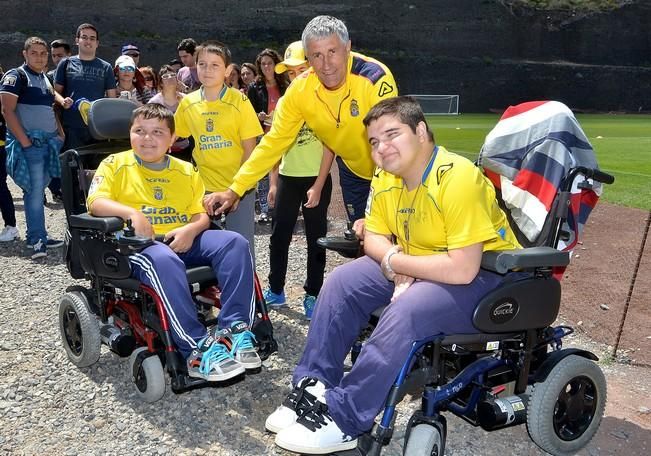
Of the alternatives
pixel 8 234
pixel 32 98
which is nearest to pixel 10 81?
pixel 32 98

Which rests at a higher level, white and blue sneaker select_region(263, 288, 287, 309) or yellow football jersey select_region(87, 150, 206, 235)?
yellow football jersey select_region(87, 150, 206, 235)

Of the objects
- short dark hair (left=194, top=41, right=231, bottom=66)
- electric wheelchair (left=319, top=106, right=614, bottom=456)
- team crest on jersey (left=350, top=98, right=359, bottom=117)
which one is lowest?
electric wheelchair (left=319, top=106, right=614, bottom=456)

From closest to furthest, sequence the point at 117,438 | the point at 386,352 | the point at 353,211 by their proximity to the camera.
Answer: the point at 386,352
the point at 117,438
the point at 353,211

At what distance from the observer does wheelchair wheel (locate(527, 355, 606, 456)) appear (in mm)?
2990

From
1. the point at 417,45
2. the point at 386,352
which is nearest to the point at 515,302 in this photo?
the point at 386,352

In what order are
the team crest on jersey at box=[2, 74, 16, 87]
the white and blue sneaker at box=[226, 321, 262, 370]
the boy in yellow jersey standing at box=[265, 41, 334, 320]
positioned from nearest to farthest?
the white and blue sneaker at box=[226, 321, 262, 370] → the boy in yellow jersey standing at box=[265, 41, 334, 320] → the team crest on jersey at box=[2, 74, 16, 87]

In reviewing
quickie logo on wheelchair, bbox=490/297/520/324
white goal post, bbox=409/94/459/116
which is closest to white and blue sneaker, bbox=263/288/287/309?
quickie logo on wheelchair, bbox=490/297/520/324

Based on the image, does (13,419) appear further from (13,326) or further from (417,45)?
(417,45)

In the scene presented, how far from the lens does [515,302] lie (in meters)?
2.83

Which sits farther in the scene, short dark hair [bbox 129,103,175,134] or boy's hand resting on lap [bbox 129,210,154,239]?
short dark hair [bbox 129,103,175,134]

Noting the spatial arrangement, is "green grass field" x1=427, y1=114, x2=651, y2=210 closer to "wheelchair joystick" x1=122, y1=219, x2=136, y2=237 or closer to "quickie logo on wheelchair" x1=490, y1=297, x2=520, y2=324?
"quickie logo on wheelchair" x1=490, y1=297, x2=520, y2=324

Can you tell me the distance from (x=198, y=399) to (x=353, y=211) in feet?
5.19

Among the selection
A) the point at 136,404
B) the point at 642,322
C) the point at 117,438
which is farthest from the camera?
the point at 642,322

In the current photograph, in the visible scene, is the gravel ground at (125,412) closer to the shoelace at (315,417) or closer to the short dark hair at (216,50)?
the shoelace at (315,417)
